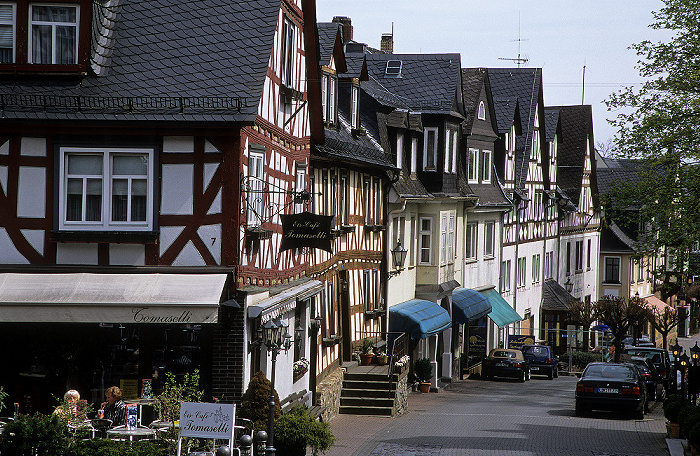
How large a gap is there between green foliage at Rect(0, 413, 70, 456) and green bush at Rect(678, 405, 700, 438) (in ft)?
35.6

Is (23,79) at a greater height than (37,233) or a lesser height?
greater

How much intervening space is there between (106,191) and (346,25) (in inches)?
928

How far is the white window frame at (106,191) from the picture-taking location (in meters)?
16.5

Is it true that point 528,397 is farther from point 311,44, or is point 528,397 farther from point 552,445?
point 311,44

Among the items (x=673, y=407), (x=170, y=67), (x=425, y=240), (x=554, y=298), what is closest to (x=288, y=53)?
(x=170, y=67)

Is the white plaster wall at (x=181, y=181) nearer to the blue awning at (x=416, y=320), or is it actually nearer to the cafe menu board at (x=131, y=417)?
the cafe menu board at (x=131, y=417)

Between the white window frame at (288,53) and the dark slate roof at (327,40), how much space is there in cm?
371

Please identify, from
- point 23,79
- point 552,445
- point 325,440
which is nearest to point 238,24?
point 23,79

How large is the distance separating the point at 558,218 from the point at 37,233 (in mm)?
44838

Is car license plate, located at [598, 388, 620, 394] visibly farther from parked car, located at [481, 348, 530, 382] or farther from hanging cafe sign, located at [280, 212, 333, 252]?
parked car, located at [481, 348, 530, 382]

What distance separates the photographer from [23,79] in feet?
56.1

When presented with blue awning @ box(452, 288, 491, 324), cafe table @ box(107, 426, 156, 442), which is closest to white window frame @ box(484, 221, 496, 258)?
blue awning @ box(452, 288, 491, 324)

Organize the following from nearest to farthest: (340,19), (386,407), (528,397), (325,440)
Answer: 1. (325,440)
2. (386,407)
3. (528,397)
4. (340,19)

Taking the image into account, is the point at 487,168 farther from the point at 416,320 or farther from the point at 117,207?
the point at 117,207
